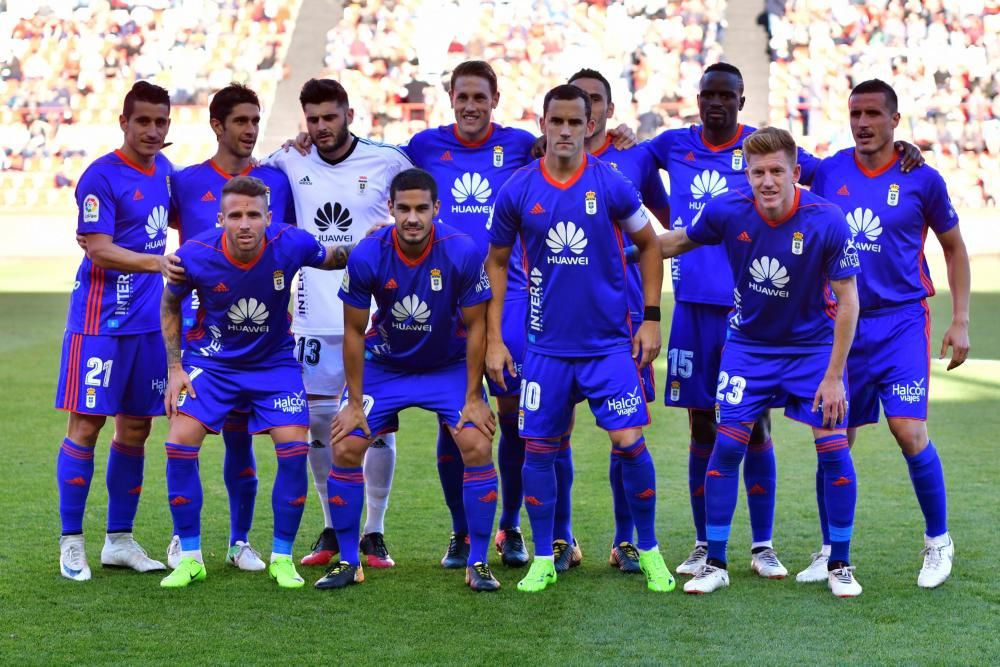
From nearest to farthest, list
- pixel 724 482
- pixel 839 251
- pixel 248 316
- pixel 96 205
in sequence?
1. pixel 839 251
2. pixel 724 482
3. pixel 248 316
4. pixel 96 205

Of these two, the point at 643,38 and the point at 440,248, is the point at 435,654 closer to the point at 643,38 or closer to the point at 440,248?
the point at 440,248

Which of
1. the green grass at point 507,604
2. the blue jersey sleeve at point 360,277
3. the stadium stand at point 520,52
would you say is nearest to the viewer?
the green grass at point 507,604

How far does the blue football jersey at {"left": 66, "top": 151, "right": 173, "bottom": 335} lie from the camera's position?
5.31 meters

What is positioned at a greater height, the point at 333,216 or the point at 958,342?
the point at 333,216

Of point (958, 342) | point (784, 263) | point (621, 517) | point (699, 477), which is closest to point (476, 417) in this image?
point (621, 517)

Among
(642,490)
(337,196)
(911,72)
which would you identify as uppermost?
(911,72)

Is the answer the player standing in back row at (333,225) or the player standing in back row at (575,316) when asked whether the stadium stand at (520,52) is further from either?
the player standing in back row at (575,316)

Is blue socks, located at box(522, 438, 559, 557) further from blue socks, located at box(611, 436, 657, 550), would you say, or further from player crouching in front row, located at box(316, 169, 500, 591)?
blue socks, located at box(611, 436, 657, 550)

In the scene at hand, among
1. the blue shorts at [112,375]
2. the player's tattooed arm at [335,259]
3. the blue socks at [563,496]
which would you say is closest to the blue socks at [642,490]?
the blue socks at [563,496]

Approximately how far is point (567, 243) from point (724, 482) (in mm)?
1116

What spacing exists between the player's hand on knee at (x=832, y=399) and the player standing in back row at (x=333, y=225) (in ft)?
6.38

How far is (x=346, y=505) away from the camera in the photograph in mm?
5137

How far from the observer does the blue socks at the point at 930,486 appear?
5.16 metres

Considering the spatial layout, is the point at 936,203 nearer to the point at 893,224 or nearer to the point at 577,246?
the point at 893,224
